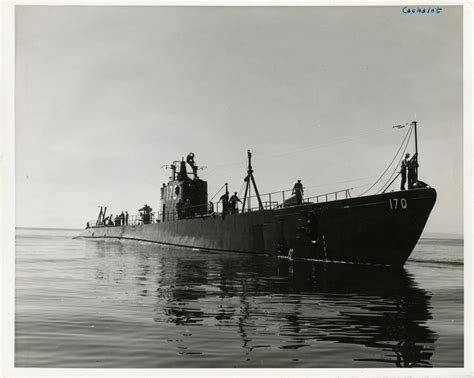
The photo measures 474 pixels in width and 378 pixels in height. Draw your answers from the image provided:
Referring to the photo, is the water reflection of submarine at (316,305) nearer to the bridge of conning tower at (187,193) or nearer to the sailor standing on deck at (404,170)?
the sailor standing on deck at (404,170)

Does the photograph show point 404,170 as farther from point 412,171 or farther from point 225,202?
point 225,202

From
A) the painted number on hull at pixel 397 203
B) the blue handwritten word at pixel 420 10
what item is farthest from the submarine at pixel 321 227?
the blue handwritten word at pixel 420 10

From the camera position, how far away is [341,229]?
64.6ft

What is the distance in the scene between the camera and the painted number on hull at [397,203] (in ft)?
58.6

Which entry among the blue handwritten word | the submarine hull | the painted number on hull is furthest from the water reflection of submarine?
the blue handwritten word

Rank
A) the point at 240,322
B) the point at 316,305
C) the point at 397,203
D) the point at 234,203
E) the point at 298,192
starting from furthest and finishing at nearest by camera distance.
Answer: the point at 234,203 < the point at 298,192 < the point at 397,203 < the point at 316,305 < the point at 240,322

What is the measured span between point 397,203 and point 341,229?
9.05ft

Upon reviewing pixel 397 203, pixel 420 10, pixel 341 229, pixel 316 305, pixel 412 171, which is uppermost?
pixel 420 10

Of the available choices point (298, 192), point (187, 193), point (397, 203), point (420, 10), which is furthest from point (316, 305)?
point (187, 193)

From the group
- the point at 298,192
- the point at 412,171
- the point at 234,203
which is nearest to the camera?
the point at 412,171

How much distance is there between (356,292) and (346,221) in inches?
275
